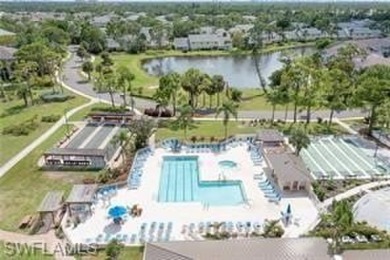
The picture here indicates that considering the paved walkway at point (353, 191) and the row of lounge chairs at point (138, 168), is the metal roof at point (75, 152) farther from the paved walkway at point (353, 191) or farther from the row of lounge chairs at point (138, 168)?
the paved walkway at point (353, 191)

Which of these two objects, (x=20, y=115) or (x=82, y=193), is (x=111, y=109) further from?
(x=82, y=193)

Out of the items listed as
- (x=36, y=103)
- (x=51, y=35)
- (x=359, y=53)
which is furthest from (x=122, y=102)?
(x=51, y=35)

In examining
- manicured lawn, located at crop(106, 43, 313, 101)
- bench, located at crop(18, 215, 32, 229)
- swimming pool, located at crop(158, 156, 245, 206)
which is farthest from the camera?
manicured lawn, located at crop(106, 43, 313, 101)

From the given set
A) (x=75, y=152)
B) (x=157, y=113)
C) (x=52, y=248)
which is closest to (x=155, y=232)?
(x=52, y=248)

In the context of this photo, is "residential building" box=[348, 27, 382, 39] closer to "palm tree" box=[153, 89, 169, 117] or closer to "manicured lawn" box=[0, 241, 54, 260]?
"palm tree" box=[153, 89, 169, 117]

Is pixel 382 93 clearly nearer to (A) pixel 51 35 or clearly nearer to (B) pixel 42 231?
(B) pixel 42 231

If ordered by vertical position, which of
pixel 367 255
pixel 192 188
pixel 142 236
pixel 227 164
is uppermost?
pixel 367 255

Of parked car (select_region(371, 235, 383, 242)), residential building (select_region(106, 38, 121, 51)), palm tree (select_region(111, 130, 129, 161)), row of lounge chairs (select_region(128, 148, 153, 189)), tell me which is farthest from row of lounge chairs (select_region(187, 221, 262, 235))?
residential building (select_region(106, 38, 121, 51))
